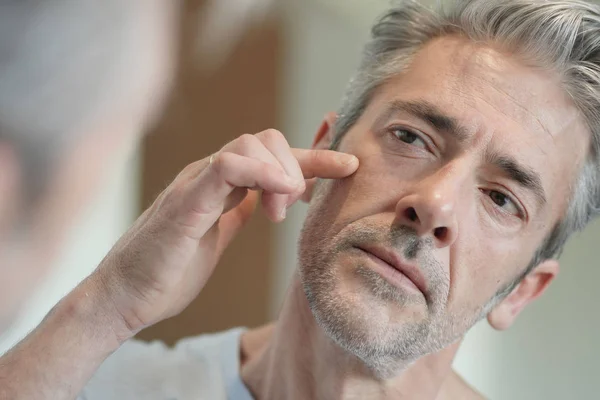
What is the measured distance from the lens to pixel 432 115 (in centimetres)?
96

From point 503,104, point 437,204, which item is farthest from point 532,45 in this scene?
point 437,204

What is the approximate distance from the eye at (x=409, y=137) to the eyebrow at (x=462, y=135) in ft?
0.09

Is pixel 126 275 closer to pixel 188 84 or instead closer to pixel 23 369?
pixel 23 369

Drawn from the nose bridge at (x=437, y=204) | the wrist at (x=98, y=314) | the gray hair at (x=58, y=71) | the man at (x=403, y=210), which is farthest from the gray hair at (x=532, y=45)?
the gray hair at (x=58, y=71)

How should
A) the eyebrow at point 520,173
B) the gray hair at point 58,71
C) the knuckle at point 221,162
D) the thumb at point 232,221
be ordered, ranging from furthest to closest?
the gray hair at point 58,71 → the thumb at point 232,221 → the eyebrow at point 520,173 → the knuckle at point 221,162

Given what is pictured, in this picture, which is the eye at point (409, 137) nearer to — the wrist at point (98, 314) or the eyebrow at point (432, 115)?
the eyebrow at point (432, 115)

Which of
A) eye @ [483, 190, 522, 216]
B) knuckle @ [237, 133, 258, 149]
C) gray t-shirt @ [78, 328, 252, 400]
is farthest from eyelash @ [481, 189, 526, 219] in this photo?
gray t-shirt @ [78, 328, 252, 400]

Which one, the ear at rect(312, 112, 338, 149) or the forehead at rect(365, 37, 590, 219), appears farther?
the ear at rect(312, 112, 338, 149)

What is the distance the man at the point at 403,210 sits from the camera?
89 cm

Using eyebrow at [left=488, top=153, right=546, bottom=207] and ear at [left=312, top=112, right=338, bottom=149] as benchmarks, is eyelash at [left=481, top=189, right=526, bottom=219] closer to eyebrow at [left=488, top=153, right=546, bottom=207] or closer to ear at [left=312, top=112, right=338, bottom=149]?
eyebrow at [left=488, top=153, right=546, bottom=207]

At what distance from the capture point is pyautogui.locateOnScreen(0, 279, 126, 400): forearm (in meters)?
0.92

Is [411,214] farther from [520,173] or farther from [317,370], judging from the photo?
[317,370]

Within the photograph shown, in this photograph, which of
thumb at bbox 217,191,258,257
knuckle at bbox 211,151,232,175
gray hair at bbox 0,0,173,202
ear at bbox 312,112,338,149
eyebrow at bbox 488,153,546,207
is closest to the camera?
knuckle at bbox 211,151,232,175

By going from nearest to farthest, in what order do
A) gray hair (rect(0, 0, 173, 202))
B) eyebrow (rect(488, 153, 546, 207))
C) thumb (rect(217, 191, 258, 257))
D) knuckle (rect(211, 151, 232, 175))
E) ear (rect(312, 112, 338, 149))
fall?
knuckle (rect(211, 151, 232, 175)) → eyebrow (rect(488, 153, 546, 207)) → thumb (rect(217, 191, 258, 257)) → ear (rect(312, 112, 338, 149)) → gray hair (rect(0, 0, 173, 202))
